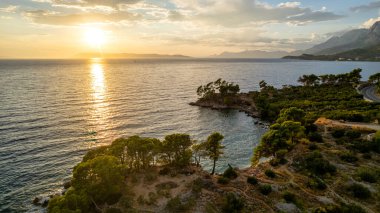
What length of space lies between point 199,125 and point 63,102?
231ft

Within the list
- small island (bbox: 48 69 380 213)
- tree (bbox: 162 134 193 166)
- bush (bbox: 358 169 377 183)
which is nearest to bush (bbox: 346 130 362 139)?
small island (bbox: 48 69 380 213)

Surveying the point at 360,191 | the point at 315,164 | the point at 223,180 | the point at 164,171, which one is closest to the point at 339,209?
the point at 360,191

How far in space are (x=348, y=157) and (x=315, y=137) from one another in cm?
1060

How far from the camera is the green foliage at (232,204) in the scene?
38.4 meters

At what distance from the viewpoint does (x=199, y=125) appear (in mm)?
95500

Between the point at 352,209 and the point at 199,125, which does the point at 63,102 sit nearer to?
the point at 199,125

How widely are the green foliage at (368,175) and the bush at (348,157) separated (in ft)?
16.9

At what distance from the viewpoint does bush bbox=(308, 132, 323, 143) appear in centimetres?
6200

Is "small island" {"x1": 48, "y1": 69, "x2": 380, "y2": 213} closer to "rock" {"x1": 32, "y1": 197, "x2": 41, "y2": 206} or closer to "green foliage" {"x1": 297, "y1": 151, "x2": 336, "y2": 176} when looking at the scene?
"green foliage" {"x1": 297, "y1": 151, "x2": 336, "y2": 176}

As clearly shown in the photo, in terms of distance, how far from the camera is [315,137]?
62438 mm

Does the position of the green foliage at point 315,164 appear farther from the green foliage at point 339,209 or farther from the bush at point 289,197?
Answer: the green foliage at point 339,209

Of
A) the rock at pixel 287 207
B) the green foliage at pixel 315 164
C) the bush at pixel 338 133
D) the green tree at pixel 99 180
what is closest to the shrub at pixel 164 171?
the green tree at pixel 99 180

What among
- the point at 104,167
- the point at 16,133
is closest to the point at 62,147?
the point at 16,133

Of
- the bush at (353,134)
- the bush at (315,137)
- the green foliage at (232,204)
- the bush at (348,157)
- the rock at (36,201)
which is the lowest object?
the rock at (36,201)
